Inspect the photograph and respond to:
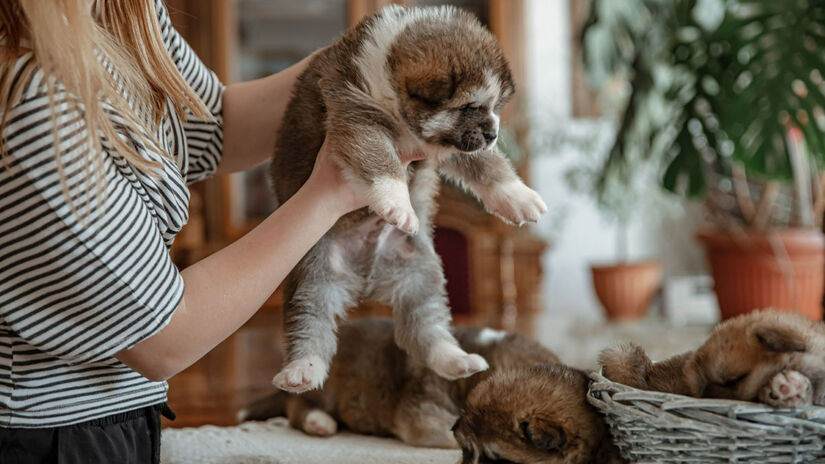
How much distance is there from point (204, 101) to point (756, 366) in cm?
107

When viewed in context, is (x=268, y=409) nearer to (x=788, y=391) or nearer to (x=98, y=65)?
(x=98, y=65)

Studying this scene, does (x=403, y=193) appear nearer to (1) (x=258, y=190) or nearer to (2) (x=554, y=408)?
(2) (x=554, y=408)

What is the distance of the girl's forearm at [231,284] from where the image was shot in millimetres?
1068

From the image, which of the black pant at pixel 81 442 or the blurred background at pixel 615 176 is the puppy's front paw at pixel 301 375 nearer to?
the black pant at pixel 81 442

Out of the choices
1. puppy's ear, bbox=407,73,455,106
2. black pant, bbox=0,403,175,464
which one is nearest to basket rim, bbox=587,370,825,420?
puppy's ear, bbox=407,73,455,106

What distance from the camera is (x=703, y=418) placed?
0.93 m

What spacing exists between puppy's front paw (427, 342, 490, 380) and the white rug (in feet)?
0.72

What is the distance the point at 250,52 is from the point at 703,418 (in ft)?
12.7

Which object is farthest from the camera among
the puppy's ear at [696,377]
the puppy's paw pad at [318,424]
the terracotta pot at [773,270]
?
the terracotta pot at [773,270]

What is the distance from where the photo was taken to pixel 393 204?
1122 millimetres

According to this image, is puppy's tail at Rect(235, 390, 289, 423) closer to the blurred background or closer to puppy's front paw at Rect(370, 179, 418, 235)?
the blurred background

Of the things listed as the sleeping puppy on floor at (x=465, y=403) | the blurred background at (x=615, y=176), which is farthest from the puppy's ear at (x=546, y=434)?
the blurred background at (x=615, y=176)

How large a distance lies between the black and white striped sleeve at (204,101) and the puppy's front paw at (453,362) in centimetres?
57

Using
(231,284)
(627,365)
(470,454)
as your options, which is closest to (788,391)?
(627,365)
